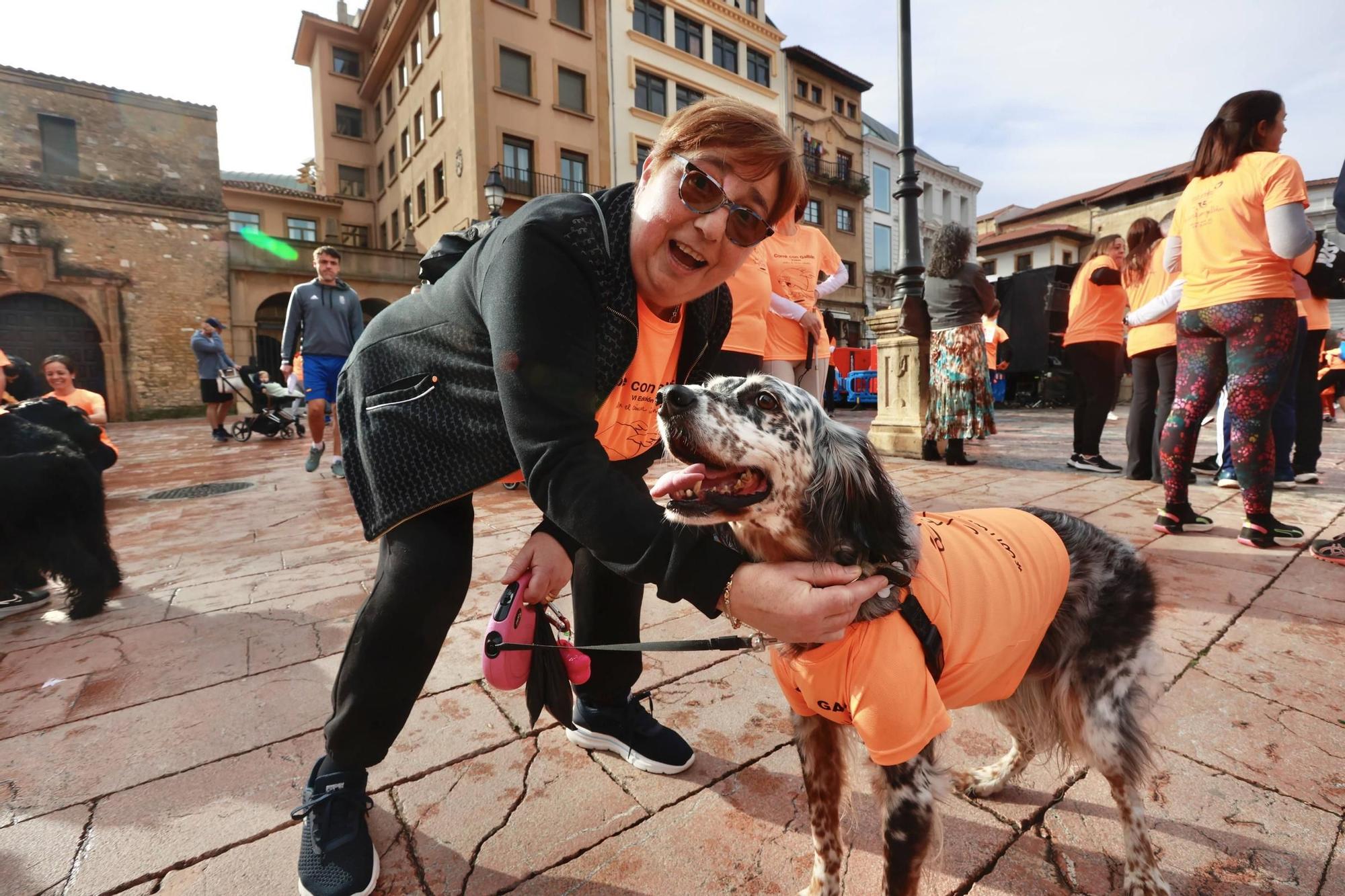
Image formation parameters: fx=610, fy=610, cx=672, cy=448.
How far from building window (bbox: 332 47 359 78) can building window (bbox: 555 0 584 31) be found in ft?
48.5

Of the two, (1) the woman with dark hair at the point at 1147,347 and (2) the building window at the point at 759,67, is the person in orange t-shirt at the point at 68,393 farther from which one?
(2) the building window at the point at 759,67

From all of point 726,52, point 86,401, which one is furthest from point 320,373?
point 726,52

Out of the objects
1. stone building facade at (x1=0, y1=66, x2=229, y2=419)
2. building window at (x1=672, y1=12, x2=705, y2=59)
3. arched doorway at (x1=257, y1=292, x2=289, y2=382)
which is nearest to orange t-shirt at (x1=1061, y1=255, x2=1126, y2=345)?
stone building facade at (x1=0, y1=66, x2=229, y2=419)

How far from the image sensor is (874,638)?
132cm

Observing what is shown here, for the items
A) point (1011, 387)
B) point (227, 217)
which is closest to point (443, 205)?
point (227, 217)

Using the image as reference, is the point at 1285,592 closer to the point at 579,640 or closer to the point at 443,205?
the point at 579,640

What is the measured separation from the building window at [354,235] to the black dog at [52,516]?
3294cm

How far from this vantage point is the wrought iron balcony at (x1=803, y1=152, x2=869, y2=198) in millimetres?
33594

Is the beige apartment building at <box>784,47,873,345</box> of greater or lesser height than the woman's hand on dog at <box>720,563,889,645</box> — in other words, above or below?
above

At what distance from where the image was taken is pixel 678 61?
26.8m

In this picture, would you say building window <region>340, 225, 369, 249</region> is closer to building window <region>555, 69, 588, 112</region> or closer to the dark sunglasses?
building window <region>555, 69, 588, 112</region>

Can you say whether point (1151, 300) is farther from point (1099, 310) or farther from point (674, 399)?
point (674, 399)

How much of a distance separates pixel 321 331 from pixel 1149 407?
8381 mm

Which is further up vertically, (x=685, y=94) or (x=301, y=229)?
(x=685, y=94)
